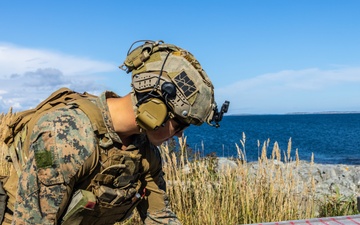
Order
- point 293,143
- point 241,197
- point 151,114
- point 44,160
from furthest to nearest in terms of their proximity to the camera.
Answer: point 293,143
point 241,197
point 151,114
point 44,160

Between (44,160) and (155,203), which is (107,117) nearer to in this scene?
(44,160)

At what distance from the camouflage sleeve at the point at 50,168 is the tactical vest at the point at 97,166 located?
0.40ft

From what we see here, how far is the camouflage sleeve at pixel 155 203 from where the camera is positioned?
3049 millimetres

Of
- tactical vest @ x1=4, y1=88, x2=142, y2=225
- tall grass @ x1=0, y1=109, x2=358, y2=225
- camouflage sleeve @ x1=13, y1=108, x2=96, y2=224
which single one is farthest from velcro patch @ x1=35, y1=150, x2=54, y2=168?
tall grass @ x1=0, y1=109, x2=358, y2=225

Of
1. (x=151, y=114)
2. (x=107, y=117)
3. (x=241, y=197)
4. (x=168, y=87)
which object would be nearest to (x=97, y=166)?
(x=107, y=117)

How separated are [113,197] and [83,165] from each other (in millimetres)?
338

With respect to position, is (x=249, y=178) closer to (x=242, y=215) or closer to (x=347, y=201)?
(x=242, y=215)

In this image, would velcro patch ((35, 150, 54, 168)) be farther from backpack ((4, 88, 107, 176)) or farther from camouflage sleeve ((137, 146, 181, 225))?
camouflage sleeve ((137, 146, 181, 225))

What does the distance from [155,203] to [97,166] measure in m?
0.61

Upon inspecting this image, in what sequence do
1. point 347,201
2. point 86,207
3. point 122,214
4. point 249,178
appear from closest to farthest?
point 86,207, point 122,214, point 249,178, point 347,201

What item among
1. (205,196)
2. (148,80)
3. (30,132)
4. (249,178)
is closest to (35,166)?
(30,132)

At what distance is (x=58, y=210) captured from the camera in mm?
2449

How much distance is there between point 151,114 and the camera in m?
2.51

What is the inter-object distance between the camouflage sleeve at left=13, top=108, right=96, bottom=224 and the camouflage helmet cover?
15.4 inches
